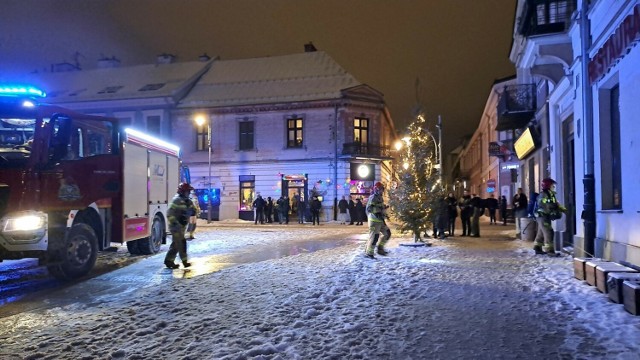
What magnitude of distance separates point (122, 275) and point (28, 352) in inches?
199

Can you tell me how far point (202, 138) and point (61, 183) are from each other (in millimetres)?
28743

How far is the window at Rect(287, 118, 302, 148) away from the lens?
36188mm

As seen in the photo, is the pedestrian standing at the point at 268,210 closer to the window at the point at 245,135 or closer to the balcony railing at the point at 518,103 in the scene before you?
the window at the point at 245,135

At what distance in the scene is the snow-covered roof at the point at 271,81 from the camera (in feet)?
120

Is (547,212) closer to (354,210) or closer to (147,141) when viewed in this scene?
(147,141)

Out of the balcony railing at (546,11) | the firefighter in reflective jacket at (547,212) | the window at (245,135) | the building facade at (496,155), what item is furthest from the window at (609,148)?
the window at (245,135)

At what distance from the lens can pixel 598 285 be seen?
757 cm

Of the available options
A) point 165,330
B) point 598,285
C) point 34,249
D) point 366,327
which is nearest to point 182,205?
point 34,249

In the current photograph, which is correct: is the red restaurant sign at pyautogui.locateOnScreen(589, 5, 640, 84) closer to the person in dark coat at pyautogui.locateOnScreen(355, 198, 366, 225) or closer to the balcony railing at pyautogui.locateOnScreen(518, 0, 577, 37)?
the balcony railing at pyautogui.locateOnScreen(518, 0, 577, 37)

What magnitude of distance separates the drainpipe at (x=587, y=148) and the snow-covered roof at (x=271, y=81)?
2475cm

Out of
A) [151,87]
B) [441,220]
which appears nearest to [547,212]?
[441,220]

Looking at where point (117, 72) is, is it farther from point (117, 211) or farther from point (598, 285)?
point (598, 285)

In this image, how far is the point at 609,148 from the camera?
10.4 meters

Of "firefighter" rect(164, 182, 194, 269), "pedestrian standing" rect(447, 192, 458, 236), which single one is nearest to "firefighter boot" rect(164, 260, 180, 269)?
"firefighter" rect(164, 182, 194, 269)
